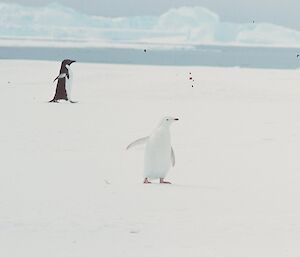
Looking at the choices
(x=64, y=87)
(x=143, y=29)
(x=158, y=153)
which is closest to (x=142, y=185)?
(x=158, y=153)

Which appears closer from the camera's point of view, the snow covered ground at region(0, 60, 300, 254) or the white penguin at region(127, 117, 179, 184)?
the snow covered ground at region(0, 60, 300, 254)

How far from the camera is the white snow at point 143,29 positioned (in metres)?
155

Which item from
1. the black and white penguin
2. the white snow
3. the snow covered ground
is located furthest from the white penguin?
the white snow

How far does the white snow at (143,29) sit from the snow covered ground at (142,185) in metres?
133

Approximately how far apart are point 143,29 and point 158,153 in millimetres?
180012

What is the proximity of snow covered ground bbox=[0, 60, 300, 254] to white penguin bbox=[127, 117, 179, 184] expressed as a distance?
0.59 ft

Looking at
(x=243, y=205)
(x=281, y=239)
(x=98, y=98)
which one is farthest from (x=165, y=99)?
(x=281, y=239)

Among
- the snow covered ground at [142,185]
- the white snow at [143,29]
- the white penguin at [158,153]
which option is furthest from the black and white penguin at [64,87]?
the white snow at [143,29]

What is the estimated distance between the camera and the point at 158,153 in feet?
18.6

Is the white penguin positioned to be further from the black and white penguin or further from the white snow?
the white snow

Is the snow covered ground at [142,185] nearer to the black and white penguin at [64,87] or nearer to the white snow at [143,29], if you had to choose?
the black and white penguin at [64,87]

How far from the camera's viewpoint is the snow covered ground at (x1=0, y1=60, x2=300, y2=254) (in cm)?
382

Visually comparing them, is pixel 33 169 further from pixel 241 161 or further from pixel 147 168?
pixel 241 161

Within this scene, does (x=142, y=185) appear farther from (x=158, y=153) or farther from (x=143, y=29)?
(x=143, y=29)
